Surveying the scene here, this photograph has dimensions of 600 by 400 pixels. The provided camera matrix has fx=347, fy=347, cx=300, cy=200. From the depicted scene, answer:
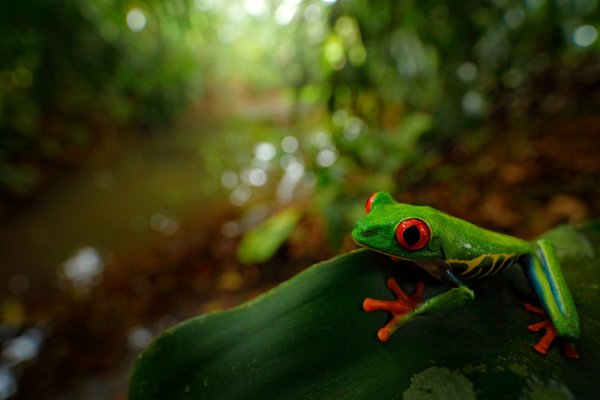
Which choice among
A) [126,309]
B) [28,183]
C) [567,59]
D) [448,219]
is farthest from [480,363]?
[28,183]

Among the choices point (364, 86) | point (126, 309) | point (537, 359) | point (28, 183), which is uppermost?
point (28, 183)

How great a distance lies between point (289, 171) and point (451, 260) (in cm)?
411

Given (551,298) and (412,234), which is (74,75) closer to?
(412,234)

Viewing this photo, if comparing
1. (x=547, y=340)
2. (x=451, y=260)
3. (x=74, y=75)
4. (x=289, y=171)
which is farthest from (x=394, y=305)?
(x=74, y=75)

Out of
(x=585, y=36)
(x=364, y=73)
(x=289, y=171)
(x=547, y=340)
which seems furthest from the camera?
(x=289, y=171)

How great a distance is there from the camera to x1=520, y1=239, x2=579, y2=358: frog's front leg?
0.73 meters

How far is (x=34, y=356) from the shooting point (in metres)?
2.30

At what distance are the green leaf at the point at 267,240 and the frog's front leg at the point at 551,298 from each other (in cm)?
173

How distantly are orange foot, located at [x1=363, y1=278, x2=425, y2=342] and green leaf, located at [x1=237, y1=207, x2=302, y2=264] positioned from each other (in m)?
1.62

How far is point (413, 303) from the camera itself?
0.79 metres

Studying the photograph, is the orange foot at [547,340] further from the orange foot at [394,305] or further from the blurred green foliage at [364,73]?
the blurred green foliage at [364,73]

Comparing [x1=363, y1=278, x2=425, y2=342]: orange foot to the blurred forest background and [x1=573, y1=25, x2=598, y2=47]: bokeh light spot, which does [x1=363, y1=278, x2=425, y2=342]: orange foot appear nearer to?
the blurred forest background

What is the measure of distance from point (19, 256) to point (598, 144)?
5026 millimetres

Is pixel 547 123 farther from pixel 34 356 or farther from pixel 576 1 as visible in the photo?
pixel 34 356
